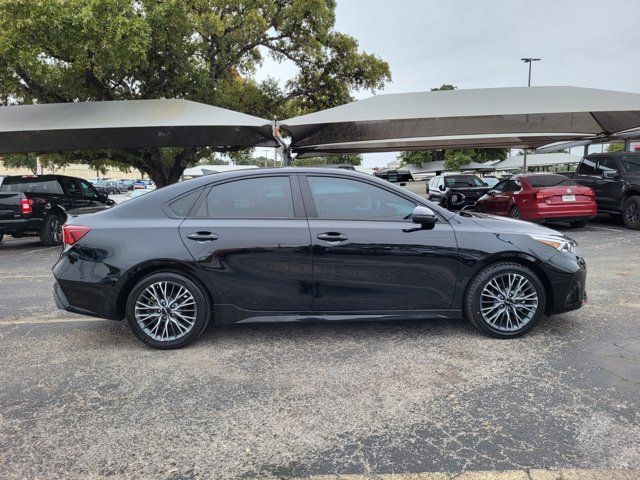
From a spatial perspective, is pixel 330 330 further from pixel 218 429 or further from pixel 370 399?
pixel 218 429

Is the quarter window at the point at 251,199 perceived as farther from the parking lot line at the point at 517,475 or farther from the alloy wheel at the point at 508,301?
the parking lot line at the point at 517,475

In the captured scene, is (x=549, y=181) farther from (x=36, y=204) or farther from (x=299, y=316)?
(x=36, y=204)

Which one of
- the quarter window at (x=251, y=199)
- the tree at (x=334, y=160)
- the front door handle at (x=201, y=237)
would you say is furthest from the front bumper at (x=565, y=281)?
the tree at (x=334, y=160)

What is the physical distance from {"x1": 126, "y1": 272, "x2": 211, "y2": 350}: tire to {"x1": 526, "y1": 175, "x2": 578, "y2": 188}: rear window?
9.46 metres

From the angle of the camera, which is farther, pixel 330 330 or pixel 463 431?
pixel 330 330

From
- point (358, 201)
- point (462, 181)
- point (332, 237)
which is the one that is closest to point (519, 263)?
point (358, 201)

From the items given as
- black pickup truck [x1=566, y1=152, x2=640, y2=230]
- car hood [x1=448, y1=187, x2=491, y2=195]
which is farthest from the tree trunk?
black pickup truck [x1=566, y1=152, x2=640, y2=230]

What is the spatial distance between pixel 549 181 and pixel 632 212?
2.19m

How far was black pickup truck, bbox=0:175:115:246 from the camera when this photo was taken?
10.5 m

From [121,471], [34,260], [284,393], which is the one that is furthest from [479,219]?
[34,260]

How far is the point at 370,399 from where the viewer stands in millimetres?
3146

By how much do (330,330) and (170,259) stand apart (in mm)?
1633

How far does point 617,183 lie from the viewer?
37.9 feet

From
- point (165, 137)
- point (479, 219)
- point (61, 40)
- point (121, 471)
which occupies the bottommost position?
point (121, 471)
